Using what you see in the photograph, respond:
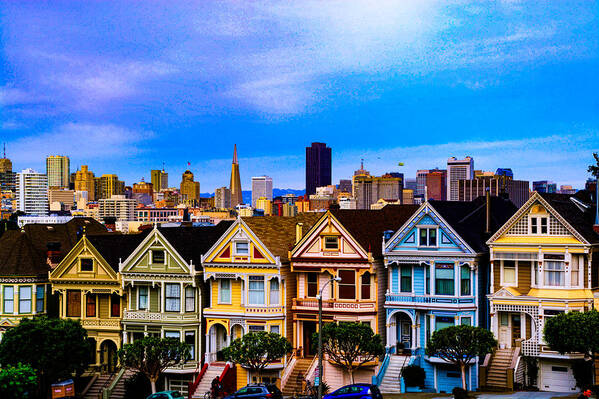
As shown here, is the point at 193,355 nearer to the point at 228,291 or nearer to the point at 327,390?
the point at 228,291

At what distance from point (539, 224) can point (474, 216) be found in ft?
21.7

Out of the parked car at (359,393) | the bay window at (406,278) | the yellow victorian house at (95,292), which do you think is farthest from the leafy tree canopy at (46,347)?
the bay window at (406,278)

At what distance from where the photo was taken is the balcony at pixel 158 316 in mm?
56062

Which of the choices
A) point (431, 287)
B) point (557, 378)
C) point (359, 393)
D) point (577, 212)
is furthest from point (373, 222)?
point (359, 393)

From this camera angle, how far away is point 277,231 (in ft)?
191

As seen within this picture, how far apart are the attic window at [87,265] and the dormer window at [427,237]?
23004 millimetres

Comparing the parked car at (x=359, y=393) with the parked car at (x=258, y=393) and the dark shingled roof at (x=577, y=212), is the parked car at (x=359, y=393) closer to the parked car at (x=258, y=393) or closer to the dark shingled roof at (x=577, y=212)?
the parked car at (x=258, y=393)

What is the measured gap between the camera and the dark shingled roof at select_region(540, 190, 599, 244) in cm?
4719

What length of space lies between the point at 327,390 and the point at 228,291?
932 centimetres

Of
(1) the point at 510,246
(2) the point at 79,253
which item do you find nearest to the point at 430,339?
(1) the point at 510,246

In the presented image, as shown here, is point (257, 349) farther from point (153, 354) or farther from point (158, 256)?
point (158, 256)

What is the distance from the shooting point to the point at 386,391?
50.0m

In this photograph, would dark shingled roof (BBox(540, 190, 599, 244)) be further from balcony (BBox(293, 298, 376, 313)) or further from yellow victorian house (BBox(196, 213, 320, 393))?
yellow victorian house (BBox(196, 213, 320, 393))

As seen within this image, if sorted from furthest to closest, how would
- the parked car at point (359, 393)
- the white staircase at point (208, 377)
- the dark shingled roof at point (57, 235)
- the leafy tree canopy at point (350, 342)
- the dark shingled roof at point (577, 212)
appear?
the dark shingled roof at point (57, 235) < the white staircase at point (208, 377) < the leafy tree canopy at point (350, 342) < the dark shingled roof at point (577, 212) < the parked car at point (359, 393)
